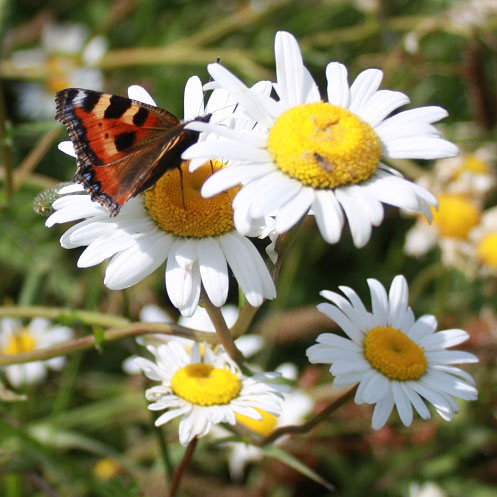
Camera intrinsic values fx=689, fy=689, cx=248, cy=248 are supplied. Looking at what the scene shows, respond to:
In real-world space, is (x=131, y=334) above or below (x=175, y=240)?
below

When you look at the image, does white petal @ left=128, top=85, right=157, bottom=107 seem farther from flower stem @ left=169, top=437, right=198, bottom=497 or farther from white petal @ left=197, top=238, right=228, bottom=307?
flower stem @ left=169, top=437, right=198, bottom=497

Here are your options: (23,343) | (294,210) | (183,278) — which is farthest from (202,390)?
(23,343)

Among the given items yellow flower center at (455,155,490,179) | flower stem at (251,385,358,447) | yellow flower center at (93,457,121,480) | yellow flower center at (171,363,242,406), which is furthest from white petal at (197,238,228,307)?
yellow flower center at (455,155,490,179)

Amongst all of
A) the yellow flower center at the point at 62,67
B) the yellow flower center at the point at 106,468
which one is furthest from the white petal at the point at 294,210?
the yellow flower center at the point at 62,67

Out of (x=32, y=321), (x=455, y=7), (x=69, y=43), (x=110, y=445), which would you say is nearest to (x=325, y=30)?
(x=455, y=7)

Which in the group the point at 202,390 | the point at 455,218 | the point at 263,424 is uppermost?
the point at 202,390

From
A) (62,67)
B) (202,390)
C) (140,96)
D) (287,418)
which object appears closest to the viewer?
(202,390)

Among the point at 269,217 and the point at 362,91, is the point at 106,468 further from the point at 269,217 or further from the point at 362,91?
the point at 362,91
